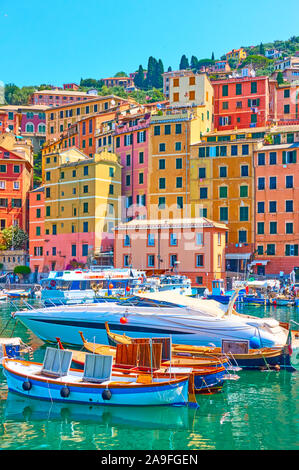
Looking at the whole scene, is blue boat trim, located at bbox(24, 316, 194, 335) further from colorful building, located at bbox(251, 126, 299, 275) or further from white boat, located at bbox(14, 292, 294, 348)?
colorful building, located at bbox(251, 126, 299, 275)

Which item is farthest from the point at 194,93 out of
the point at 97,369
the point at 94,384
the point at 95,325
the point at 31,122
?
the point at 94,384

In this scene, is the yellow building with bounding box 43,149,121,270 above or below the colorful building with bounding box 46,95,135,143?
below

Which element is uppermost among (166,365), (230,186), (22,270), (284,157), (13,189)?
(284,157)

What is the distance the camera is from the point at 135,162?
69500 mm

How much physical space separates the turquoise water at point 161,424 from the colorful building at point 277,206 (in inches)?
1626

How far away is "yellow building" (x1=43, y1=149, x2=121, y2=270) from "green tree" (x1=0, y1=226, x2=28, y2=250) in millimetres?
6139

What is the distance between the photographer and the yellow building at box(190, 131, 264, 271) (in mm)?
63031

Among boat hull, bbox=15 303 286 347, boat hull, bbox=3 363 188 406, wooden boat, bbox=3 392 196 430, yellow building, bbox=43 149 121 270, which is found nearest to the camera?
wooden boat, bbox=3 392 196 430

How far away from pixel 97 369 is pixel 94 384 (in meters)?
0.57

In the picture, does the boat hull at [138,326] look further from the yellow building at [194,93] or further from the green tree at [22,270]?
the yellow building at [194,93]

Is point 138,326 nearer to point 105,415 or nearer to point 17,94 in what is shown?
point 105,415

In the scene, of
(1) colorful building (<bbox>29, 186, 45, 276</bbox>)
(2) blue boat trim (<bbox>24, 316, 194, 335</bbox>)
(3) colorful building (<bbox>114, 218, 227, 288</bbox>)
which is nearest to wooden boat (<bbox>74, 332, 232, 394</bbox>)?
(2) blue boat trim (<bbox>24, 316, 194, 335</bbox>)
